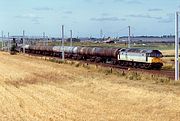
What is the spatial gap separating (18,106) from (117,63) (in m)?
35.0

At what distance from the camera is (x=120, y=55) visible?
2074 inches

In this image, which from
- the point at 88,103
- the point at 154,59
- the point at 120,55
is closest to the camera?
the point at 88,103

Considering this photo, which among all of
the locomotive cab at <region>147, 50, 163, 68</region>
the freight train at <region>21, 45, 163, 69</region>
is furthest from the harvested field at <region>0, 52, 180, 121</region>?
the freight train at <region>21, 45, 163, 69</region>

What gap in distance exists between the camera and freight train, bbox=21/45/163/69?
150 ft

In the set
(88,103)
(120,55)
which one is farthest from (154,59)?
(88,103)

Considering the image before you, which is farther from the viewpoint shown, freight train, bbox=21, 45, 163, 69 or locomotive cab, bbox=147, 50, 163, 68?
freight train, bbox=21, 45, 163, 69

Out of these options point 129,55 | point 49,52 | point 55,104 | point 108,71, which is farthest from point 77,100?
point 49,52

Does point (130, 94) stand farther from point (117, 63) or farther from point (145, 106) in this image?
point (117, 63)

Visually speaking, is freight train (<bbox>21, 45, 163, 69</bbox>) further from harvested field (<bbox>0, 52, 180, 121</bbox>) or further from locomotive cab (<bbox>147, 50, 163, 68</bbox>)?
harvested field (<bbox>0, 52, 180, 121</bbox>)

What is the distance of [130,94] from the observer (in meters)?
24.1

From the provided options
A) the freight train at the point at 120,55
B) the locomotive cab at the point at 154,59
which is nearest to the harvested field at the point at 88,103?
the locomotive cab at the point at 154,59

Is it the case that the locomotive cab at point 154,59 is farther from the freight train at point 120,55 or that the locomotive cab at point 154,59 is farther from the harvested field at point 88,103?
A: the harvested field at point 88,103

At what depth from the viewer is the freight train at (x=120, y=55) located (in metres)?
45.7

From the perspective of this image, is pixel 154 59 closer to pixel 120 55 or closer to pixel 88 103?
pixel 120 55
